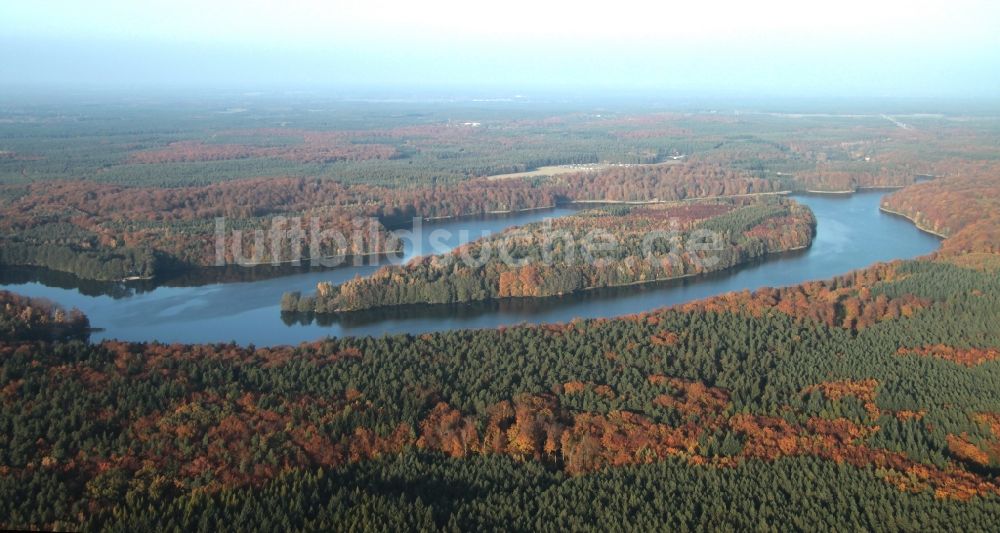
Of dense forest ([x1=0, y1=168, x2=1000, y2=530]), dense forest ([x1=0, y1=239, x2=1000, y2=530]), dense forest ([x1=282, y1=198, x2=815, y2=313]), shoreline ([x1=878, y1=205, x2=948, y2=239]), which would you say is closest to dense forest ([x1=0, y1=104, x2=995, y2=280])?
dense forest ([x1=282, y1=198, x2=815, y2=313])

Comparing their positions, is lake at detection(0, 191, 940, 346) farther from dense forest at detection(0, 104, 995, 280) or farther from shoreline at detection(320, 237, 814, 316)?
dense forest at detection(0, 104, 995, 280)

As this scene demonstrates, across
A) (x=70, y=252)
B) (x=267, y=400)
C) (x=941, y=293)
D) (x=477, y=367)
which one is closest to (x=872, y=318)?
(x=941, y=293)

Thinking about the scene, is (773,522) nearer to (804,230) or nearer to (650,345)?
(650,345)

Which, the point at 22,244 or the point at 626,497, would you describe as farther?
the point at 22,244

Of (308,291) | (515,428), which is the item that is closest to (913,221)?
(308,291)

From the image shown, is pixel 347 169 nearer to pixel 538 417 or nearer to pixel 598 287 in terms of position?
pixel 598 287

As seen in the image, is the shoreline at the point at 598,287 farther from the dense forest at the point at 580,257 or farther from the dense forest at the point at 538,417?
the dense forest at the point at 538,417

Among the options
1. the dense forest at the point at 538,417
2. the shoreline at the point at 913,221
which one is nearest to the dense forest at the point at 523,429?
the dense forest at the point at 538,417

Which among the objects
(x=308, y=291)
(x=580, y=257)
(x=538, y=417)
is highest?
(x=538, y=417)
